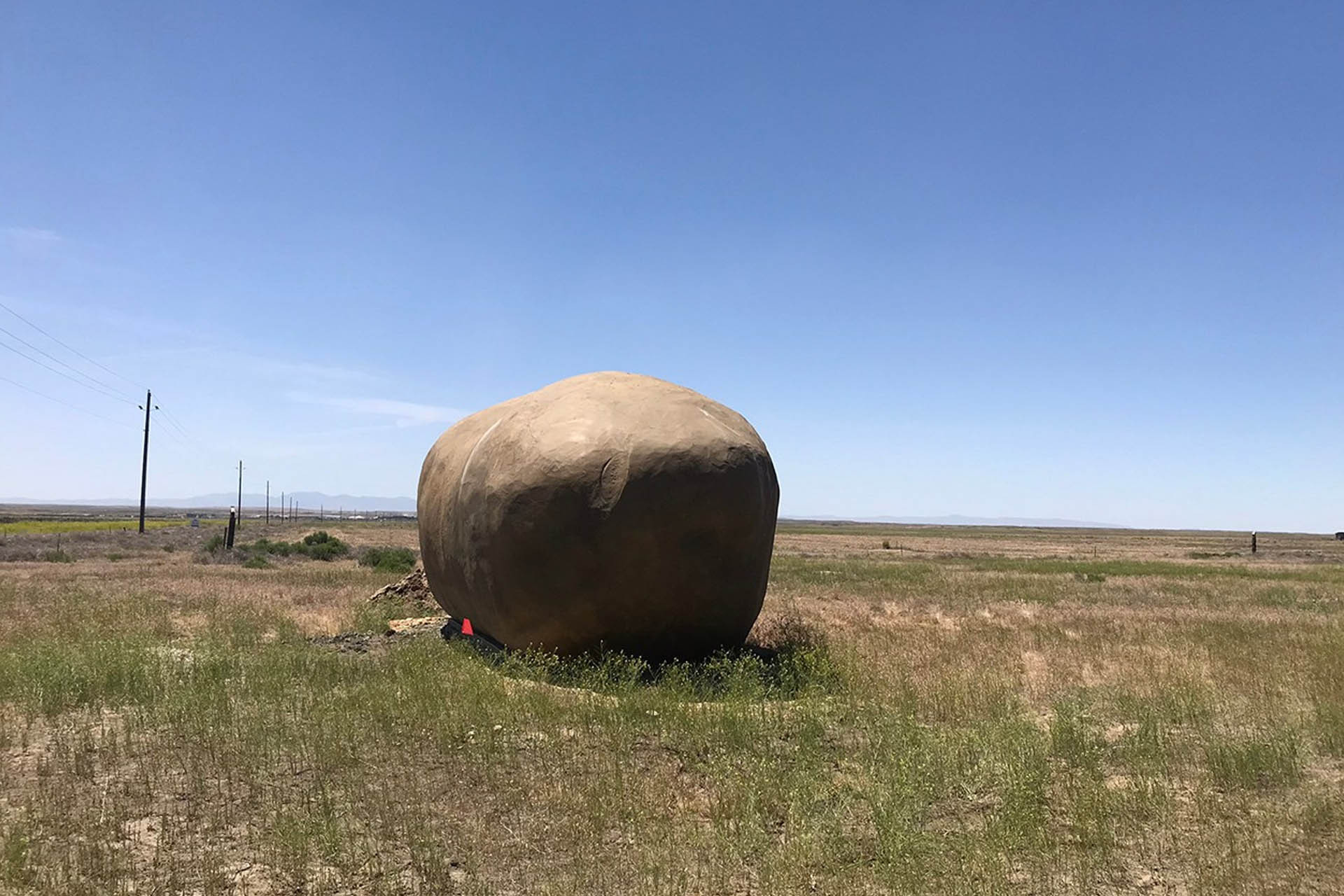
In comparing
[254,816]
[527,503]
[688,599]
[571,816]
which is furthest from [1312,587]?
[254,816]

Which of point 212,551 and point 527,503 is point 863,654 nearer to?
point 527,503

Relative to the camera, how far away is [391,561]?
2372cm

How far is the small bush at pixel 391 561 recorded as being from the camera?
2309 centimetres

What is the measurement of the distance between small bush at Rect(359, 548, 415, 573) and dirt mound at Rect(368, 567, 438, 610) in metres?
7.96

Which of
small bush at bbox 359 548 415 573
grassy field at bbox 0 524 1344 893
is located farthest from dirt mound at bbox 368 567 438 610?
small bush at bbox 359 548 415 573

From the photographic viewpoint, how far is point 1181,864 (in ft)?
15.4

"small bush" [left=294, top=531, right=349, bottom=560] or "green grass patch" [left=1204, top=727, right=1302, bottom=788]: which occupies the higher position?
"green grass patch" [left=1204, top=727, right=1302, bottom=788]

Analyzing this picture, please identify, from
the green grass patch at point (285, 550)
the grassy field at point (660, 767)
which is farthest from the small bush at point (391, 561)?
the grassy field at point (660, 767)

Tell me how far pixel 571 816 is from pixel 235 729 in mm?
2968

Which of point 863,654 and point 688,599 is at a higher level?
point 688,599

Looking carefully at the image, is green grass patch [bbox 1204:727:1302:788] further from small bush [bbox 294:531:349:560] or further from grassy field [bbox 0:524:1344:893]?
small bush [bbox 294:531:349:560]

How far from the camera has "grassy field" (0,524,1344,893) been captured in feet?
14.6

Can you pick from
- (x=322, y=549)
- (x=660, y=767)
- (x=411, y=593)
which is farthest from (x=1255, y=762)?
(x=322, y=549)

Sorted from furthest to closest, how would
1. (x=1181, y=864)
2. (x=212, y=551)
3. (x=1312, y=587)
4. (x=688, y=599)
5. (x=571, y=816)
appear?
(x=212, y=551)
(x=1312, y=587)
(x=688, y=599)
(x=571, y=816)
(x=1181, y=864)
